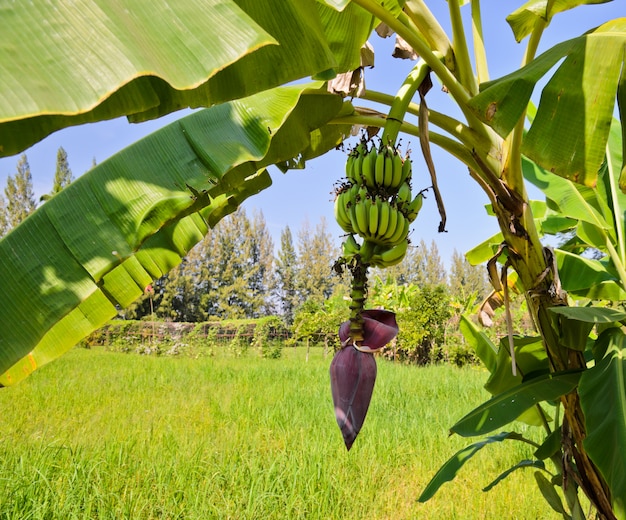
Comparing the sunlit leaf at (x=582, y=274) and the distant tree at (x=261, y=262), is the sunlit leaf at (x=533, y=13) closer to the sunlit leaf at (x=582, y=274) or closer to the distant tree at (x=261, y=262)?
the sunlit leaf at (x=582, y=274)

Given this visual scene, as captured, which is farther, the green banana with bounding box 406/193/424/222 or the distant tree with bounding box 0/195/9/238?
the distant tree with bounding box 0/195/9/238

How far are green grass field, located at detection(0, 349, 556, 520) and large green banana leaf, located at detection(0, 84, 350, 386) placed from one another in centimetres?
129


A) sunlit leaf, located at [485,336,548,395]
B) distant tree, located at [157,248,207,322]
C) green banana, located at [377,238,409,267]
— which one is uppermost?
distant tree, located at [157,248,207,322]

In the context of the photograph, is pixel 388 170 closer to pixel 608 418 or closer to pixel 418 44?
pixel 418 44

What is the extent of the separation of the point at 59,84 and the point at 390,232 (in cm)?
49

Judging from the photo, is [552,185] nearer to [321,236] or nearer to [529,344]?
[529,344]

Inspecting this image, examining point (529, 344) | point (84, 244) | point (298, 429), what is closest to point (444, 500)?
point (298, 429)

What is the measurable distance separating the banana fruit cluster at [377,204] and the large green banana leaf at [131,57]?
0.55 ft

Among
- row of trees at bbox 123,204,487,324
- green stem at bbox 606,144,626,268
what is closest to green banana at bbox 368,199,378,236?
green stem at bbox 606,144,626,268

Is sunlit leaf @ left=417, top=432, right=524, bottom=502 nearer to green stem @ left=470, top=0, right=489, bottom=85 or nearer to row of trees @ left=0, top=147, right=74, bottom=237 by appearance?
green stem @ left=470, top=0, right=489, bottom=85

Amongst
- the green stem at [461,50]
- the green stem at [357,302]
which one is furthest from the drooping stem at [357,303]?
the green stem at [461,50]

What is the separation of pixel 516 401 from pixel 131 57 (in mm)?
931

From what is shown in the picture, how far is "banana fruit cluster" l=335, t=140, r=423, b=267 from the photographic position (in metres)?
0.72

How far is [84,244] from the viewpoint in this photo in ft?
2.39
